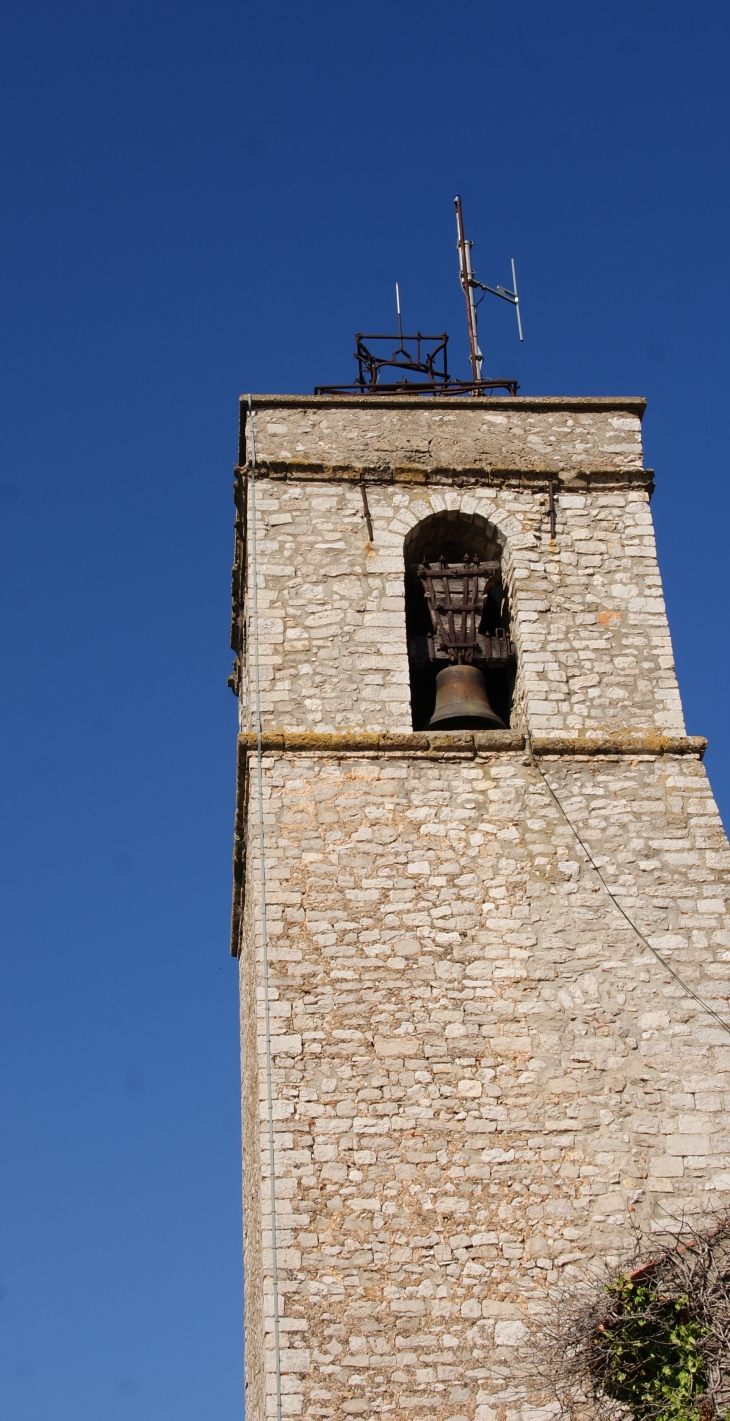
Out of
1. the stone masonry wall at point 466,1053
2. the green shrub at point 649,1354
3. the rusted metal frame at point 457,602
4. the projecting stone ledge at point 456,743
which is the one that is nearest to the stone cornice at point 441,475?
the rusted metal frame at point 457,602

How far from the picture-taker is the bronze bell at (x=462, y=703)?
1129 cm

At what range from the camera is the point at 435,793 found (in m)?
10.9

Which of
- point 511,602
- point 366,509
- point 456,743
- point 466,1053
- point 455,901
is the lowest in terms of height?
point 466,1053

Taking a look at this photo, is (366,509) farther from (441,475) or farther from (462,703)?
(462,703)

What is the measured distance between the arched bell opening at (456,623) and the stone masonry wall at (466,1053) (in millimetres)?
704

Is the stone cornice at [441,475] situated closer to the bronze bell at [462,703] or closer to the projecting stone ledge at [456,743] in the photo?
the bronze bell at [462,703]

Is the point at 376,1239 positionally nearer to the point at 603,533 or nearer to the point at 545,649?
the point at 545,649

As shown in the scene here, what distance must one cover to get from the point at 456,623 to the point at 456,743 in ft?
3.72

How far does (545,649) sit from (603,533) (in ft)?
3.48

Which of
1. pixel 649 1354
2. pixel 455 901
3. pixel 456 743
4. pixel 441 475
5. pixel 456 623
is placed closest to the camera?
pixel 649 1354

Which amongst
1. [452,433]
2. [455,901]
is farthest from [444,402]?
[455,901]

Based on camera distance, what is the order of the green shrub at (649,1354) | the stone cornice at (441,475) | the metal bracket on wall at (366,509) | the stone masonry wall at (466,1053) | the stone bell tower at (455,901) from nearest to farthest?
the green shrub at (649,1354) → the stone masonry wall at (466,1053) → the stone bell tower at (455,901) → the metal bracket on wall at (366,509) → the stone cornice at (441,475)

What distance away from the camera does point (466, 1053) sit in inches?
393

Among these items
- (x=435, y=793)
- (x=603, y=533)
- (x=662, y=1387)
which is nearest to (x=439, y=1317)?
(x=662, y=1387)
